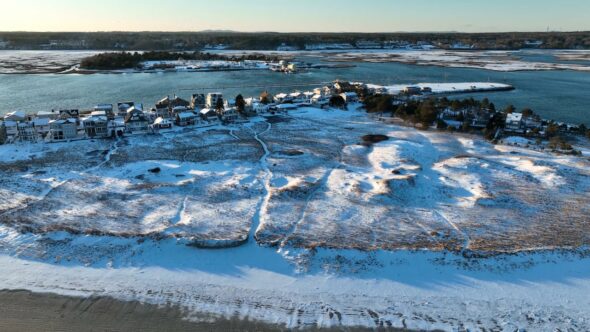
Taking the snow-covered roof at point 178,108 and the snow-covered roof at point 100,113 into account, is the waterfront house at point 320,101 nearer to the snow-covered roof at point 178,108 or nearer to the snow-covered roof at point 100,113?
the snow-covered roof at point 178,108

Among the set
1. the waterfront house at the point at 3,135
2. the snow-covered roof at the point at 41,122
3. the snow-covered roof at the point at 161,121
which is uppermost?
the snow-covered roof at the point at 41,122

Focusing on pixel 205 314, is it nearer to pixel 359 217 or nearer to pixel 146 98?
pixel 359 217

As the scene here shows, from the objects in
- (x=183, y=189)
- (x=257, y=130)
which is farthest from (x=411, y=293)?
(x=257, y=130)

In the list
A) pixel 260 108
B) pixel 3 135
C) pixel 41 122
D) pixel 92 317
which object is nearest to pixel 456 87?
pixel 260 108

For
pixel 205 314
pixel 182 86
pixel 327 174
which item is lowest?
pixel 205 314

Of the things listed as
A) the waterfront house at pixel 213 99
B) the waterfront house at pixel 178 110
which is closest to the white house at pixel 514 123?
the waterfront house at pixel 213 99

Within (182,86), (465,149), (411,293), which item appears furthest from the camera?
(182,86)

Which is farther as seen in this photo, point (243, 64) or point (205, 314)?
point (243, 64)

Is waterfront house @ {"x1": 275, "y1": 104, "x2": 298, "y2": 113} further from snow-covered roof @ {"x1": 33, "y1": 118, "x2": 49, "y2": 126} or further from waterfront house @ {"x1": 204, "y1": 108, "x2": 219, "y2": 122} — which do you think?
snow-covered roof @ {"x1": 33, "y1": 118, "x2": 49, "y2": 126}
